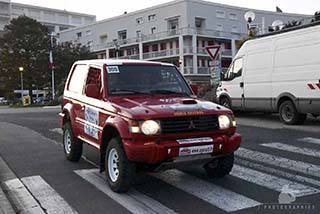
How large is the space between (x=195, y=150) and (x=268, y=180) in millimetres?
1554

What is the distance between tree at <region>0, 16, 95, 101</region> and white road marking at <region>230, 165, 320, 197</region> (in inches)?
1843

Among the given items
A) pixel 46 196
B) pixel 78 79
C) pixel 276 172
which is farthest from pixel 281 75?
pixel 46 196

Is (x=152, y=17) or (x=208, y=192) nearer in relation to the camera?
(x=208, y=192)

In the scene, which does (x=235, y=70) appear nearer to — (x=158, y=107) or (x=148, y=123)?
(x=158, y=107)

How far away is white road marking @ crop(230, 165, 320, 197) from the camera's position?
6031mm

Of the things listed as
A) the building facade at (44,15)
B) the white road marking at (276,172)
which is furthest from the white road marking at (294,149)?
the building facade at (44,15)

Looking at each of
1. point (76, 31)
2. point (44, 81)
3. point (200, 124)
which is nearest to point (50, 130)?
point (200, 124)

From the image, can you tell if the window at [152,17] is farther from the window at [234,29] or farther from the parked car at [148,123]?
the parked car at [148,123]

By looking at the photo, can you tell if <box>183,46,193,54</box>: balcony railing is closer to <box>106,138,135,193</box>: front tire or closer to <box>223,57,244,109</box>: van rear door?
<box>223,57,244,109</box>: van rear door

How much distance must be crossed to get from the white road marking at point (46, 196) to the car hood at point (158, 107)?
4.87 ft

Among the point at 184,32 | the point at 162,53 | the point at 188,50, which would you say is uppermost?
the point at 184,32

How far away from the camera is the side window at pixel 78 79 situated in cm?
822

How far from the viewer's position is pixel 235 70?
52.7 feet

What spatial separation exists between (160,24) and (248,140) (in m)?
55.9
